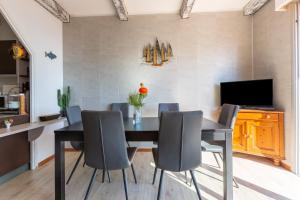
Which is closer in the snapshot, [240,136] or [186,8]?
[240,136]

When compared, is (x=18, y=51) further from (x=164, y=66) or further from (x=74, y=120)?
(x=164, y=66)

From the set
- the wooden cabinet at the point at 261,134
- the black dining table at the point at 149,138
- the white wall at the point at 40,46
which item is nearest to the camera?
the black dining table at the point at 149,138

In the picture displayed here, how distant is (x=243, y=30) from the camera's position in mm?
3822

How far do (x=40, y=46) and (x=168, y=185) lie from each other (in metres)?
2.99

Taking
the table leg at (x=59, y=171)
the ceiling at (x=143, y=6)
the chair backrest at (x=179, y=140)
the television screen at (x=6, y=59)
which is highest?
the ceiling at (x=143, y=6)

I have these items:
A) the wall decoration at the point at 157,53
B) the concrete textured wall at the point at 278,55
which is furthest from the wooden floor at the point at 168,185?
the wall decoration at the point at 157,53

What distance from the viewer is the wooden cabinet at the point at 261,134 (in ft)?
9.73

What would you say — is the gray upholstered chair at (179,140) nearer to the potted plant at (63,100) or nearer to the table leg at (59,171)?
the table leg at (59,171)

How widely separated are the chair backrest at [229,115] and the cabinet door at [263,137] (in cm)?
103

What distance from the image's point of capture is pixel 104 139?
5.74ft

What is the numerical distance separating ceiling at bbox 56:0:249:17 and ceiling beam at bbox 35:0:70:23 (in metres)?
0.08

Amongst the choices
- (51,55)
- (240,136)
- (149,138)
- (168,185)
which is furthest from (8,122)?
(240,136)

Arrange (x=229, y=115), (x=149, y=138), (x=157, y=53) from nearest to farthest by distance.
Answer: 1. (x=149, y=138)
2. (x=229, y=115)
3. (x=157, y=53)

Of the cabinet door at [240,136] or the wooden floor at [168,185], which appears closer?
the wooden floor at [168,185]
